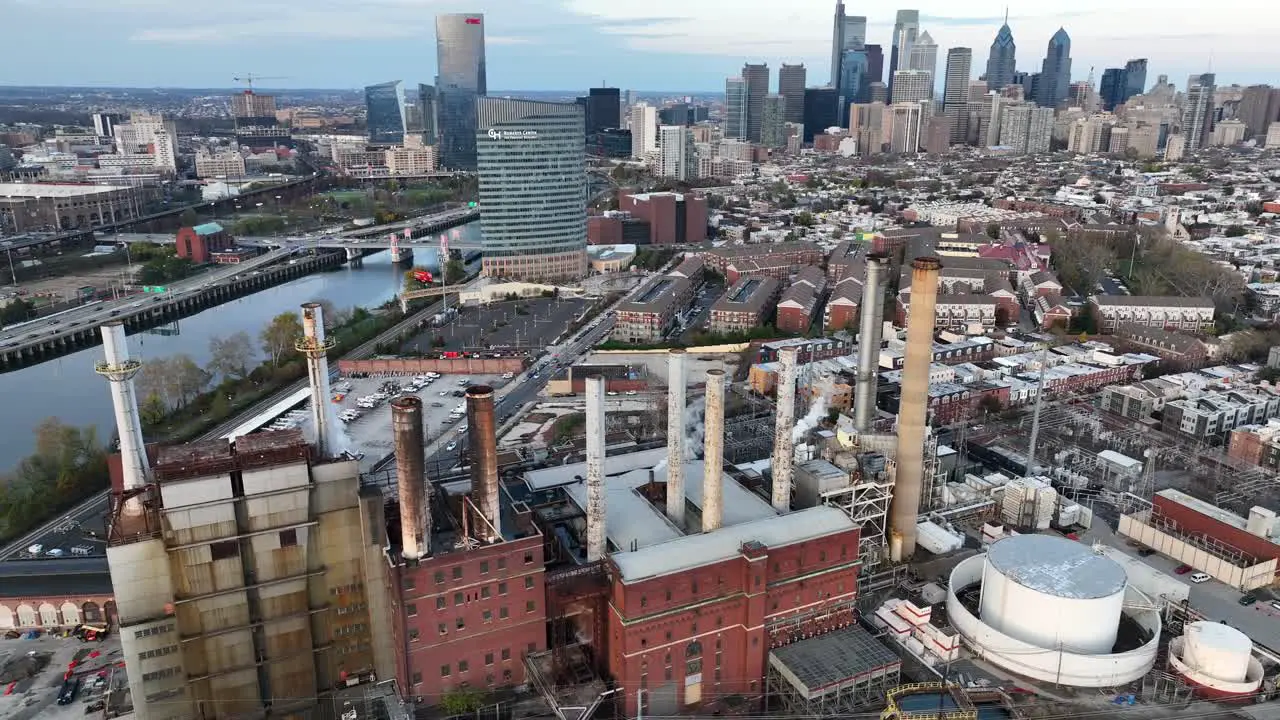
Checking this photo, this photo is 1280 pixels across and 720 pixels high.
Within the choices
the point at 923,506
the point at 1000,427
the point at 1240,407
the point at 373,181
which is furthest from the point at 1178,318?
the point at 373,181

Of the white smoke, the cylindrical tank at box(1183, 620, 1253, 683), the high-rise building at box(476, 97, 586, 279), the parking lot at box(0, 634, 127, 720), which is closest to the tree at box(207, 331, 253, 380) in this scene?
the parking lot at box(0, 634, 127, 720)

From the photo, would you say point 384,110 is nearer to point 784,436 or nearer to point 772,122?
point 772,122

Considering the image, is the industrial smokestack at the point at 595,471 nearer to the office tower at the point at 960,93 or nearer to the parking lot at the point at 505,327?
the parking lot at the point at 505,327

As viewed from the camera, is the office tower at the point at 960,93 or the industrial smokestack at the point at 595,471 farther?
the office tower at the point at 960,93

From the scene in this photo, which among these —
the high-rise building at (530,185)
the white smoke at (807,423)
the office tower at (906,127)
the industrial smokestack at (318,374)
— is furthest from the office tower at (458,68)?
the industrial smokestack at (318,374)


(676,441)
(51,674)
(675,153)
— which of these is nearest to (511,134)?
(676,441)
